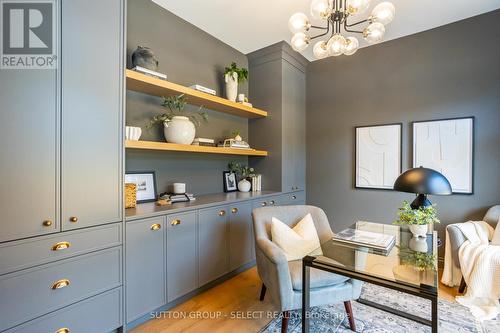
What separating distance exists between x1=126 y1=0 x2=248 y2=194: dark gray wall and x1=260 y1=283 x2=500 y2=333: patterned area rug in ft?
5.47

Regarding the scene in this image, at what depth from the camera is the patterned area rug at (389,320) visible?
171cm

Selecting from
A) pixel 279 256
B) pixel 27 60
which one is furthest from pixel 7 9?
pixel 279 256

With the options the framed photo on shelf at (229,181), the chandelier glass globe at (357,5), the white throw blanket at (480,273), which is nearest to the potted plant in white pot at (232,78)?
the framed photo on shelf at (229,181)

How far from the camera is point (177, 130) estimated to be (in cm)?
219

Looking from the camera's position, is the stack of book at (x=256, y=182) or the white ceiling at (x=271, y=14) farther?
the stack of book at (x=256, y=182)

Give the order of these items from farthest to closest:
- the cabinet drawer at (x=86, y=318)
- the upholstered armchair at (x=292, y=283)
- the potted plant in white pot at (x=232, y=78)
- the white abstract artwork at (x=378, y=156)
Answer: the white abstract artwork at (x=378, y=156) < the potted plant in white pot at (x=232, y=78) < the upholstered armchair at (x=292, y=283) < the cabinet drawer at (x=86, y=318)

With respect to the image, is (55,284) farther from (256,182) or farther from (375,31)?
(375,31)

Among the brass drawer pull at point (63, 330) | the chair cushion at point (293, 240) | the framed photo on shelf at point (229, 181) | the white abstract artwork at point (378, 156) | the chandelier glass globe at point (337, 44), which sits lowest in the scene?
the brass drawer pull at point (63, 330)

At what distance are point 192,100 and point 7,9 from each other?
1437 mm

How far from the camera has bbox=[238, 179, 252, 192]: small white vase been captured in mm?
3076

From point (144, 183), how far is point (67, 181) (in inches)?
33.7

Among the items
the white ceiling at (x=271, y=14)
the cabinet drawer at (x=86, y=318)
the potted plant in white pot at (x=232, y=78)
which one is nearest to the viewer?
the cabinet drawer at (x=86, y=318)

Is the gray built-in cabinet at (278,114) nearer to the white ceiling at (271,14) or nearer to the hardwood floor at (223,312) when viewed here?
the white ceiling at (271,14)

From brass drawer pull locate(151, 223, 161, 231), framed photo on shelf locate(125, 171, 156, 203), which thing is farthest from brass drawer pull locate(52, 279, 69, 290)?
framed photo on shelf locate(125, 171, 156, 203)
